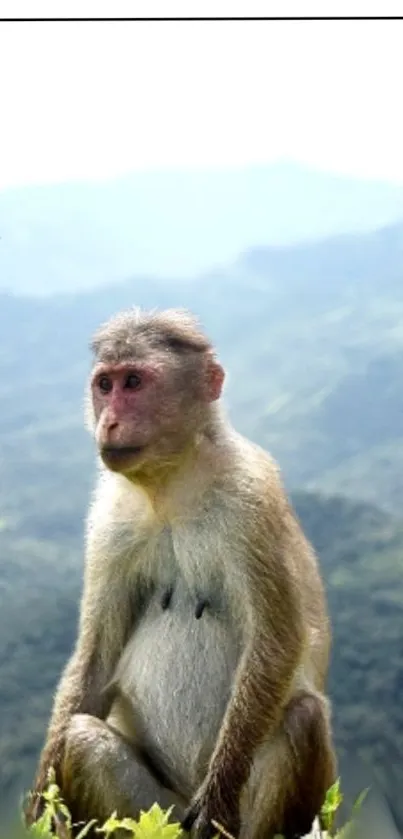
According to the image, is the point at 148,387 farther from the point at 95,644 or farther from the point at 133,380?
the point at 95,644

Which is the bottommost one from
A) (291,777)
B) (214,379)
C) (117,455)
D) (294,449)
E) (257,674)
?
(291,777)

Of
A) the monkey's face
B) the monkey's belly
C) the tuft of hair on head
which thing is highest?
the tuft of hair on head

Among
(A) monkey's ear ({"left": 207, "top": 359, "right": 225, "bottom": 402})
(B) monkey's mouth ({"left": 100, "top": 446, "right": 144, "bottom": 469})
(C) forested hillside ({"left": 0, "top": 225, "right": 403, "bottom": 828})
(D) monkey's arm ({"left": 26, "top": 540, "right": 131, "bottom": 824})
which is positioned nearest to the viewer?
(B) monkey's mouth ({"left": 100, "top": 446, "right": 144, "bottom": 469})

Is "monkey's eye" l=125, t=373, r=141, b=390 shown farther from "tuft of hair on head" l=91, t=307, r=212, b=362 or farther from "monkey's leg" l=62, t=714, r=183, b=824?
"monkey's leg" l=62, t=714, r=183, b=824

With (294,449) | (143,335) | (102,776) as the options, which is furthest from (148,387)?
→ (294,449)

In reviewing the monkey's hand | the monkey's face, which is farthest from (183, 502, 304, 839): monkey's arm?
the monkey's face

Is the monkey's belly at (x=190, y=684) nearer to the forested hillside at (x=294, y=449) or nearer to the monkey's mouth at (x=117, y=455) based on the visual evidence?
the monkey's mouth at (x=117, y=455)

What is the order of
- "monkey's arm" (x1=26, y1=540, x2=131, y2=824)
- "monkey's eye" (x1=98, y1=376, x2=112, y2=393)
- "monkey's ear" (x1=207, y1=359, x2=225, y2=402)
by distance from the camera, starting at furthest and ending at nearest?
1. "monkey's arm" (x1=26, y1=540, x2=131, y2=824)
2. "monkey's ear" (x1=207, y1=359, x2=225, y2=402)
3. "monkey's eye" (x1=98, y1=376, x2=112, y2=393)

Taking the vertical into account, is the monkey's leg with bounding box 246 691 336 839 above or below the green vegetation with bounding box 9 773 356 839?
above
